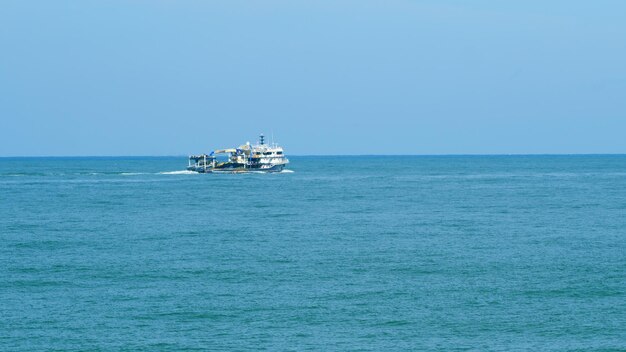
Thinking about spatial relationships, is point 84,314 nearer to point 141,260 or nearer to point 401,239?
point 141,260

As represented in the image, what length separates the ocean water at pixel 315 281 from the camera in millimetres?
29141

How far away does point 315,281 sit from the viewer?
1510 inches

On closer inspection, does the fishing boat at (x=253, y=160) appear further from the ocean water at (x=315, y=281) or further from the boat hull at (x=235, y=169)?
the ocean water at (x=315, y=281)

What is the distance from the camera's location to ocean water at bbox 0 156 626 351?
1147 inches

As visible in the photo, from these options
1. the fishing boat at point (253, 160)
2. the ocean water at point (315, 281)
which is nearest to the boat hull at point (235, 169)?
the fishing boat at point (253, 160)

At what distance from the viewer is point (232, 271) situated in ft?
135

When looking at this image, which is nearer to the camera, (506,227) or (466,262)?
(466,262)

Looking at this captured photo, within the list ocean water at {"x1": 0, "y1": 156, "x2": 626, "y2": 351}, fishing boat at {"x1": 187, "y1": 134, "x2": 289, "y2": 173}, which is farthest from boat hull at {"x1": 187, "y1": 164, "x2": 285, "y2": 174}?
ocean water at {"x1": 0, "y1": 156, "x2": 626, "y2": 351}

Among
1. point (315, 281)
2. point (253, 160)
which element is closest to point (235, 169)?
point (253, 160)

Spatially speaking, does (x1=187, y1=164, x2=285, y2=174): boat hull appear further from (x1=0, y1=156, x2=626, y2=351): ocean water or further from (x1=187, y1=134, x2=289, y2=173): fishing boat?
(x1=0, y1=156, x2=626, y2=351): ocean water

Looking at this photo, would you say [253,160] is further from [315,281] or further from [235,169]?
[315,281]

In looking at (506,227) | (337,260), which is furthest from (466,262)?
(506,227)

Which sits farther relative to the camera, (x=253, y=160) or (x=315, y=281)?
(x=253, y=160)

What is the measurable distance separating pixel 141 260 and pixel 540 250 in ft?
70.2
